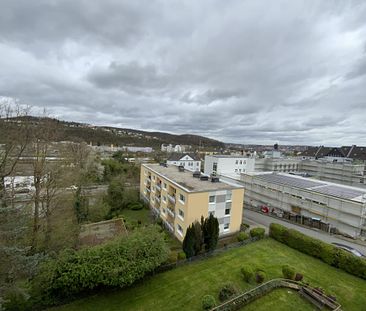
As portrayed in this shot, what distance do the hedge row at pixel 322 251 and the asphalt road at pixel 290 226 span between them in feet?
16.9

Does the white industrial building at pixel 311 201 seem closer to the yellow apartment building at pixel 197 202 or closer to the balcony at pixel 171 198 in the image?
the yellow apartment building at pixel 197 202

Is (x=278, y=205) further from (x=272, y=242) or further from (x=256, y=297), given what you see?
(x=256, y=297)

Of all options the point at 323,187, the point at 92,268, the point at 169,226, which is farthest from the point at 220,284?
the point at 323,187

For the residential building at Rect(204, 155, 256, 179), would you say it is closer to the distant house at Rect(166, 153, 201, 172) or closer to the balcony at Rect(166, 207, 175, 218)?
the distant house at Rect(166, 153, 201, 172)

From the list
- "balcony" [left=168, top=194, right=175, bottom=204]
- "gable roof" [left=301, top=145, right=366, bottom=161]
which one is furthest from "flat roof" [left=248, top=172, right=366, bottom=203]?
"gable roof" [left=301, top=145, right=366, bottom=161]

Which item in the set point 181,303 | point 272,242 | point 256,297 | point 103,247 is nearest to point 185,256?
point 181,303

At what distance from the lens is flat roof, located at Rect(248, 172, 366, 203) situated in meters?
29.2

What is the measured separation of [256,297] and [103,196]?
94.7ft

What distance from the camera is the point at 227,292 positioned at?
622 inches

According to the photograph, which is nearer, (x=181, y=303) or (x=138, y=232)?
(x=181, y=303)

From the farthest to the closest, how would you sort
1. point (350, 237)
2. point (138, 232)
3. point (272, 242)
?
point (350, 237), point (272, 242), point (138, 232)

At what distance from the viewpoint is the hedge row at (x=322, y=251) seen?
19.6 m

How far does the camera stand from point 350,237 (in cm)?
2767

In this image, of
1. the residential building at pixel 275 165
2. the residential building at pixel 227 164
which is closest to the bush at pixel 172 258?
the residential building at pixel 227 164
